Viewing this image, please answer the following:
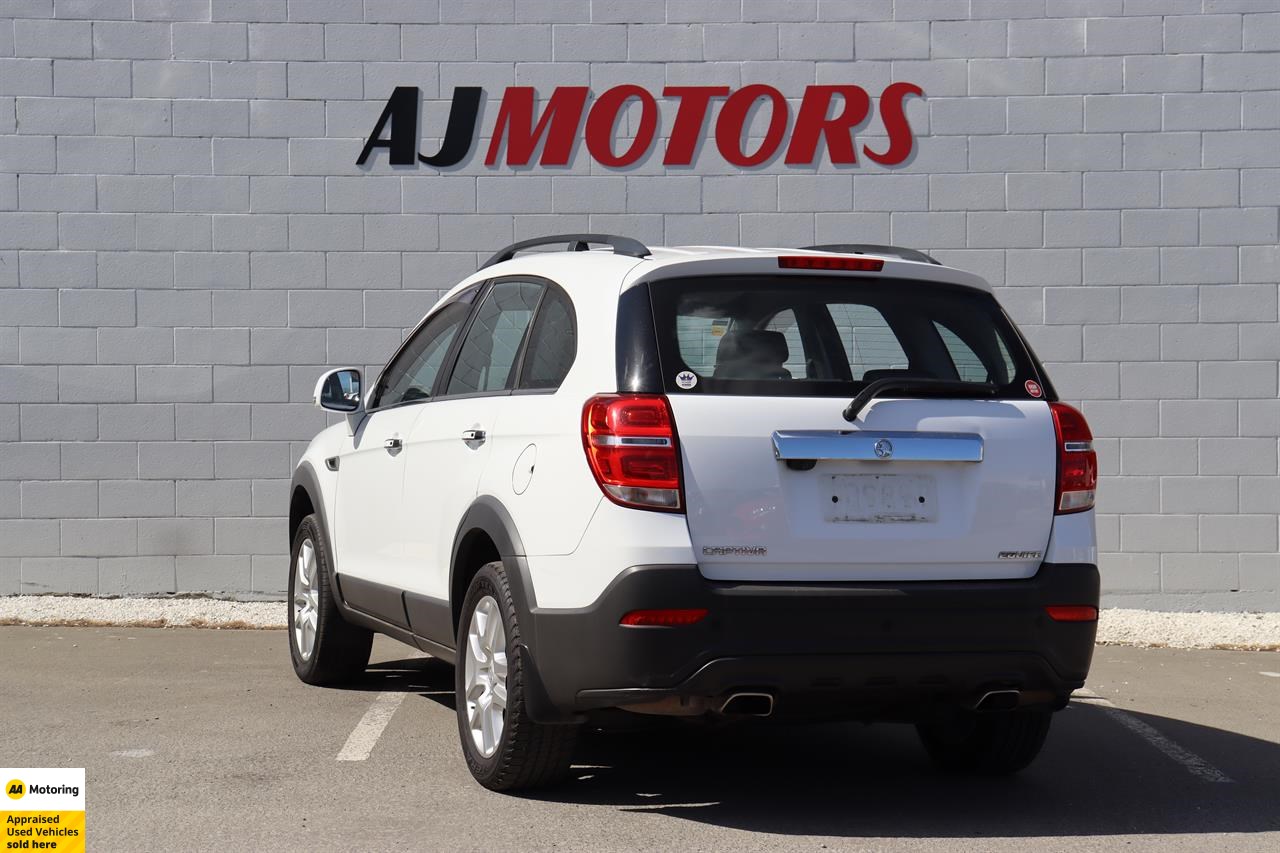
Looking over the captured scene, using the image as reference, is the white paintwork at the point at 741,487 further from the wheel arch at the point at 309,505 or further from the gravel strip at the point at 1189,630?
the gravel strip at the point at 1189,630

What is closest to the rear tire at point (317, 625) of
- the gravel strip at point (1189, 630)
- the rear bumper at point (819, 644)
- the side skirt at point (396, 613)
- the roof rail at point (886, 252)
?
the side skirt at point (396, 613)

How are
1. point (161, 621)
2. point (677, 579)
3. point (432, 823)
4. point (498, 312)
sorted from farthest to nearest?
point (161, 621) < point (498, 312) < point (432, 823) < point (677, 579)

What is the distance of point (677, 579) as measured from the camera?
174 inches

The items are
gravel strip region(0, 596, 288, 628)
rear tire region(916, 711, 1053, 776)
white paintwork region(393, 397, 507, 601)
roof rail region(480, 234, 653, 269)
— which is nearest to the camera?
roof rail region(480, 234, 653, 269)

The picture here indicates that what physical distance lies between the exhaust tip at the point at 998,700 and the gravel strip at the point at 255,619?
480 centimetres

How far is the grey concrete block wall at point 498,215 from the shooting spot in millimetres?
9812

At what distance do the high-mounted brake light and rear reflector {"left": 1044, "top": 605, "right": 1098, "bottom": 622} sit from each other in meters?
1.17

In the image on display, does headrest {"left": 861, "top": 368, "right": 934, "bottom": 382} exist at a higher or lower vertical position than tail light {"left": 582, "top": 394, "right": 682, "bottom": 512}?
higher

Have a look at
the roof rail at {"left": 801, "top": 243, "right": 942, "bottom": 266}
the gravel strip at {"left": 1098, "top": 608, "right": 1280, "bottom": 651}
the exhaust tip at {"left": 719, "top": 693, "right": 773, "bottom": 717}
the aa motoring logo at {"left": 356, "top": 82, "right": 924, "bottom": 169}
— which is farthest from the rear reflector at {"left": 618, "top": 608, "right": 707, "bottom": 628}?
the aa motoring logo at {"left": 356, "top": 82, "right": 924, "bottom": 169}

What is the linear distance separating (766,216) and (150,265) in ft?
12.6

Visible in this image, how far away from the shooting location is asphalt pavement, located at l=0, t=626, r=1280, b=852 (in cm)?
472

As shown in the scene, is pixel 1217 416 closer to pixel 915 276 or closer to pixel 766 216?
A: pixel 766 216

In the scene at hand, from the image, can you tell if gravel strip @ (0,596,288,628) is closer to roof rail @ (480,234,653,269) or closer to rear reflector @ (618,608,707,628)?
roof rail @ (480,234,653,269)

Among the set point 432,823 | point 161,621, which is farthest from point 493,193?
point 432,823
